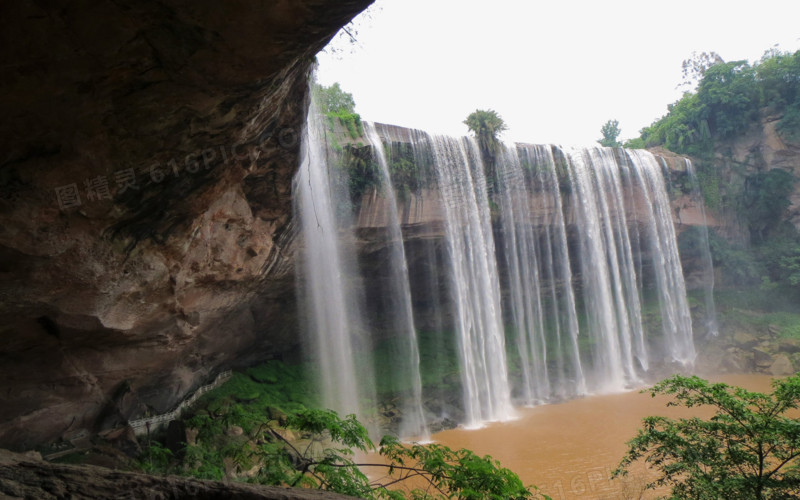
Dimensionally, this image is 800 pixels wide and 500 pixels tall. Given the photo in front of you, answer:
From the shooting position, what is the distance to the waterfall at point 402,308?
14570 millimetres

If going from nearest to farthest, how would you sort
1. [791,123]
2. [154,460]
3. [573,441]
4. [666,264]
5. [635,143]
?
[154,460]
[573,441]
[666,264]
[791,123]
[635,143]

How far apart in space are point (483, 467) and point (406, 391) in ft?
34.8

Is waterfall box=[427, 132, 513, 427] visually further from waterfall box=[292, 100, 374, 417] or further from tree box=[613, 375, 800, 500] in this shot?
tree box=[613, 375, 800, 500]

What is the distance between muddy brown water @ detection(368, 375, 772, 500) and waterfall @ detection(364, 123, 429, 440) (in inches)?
53.2

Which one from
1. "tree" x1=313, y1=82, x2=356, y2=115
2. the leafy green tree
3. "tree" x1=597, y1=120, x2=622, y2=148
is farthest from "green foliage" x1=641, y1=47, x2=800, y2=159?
"tree" x1=313, y1=82, x2=356, y2=115

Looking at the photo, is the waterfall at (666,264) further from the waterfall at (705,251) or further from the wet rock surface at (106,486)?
the wet rock surface at (106,486)

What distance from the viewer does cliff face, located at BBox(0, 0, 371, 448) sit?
4.07 metres

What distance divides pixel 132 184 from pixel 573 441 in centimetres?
1137

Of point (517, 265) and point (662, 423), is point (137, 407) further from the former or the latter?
point (517, 265)

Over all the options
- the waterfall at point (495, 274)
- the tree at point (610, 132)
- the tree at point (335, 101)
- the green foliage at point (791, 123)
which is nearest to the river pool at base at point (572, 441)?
the waterfall at point (495, 274)

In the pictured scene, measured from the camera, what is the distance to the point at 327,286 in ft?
43.9

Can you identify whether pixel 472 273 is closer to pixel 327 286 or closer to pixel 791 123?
pixel 327 286

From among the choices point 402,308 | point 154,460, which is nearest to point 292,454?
point 154,460

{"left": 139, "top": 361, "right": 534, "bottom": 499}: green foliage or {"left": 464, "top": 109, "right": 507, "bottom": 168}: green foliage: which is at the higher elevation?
{"left": 464, "top": 109, "right": 507, "bottom": 168}: green foliage
